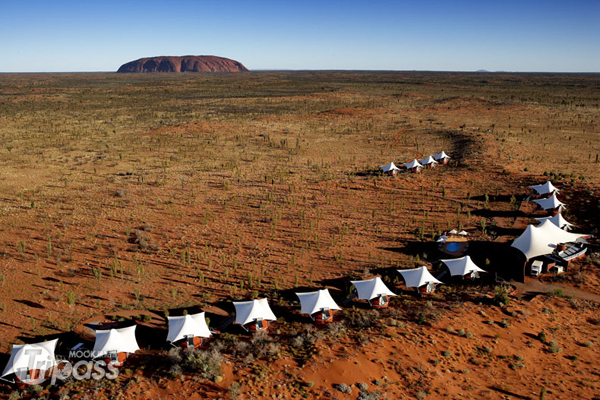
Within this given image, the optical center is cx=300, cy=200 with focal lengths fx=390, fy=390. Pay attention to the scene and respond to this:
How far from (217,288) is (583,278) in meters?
19.4

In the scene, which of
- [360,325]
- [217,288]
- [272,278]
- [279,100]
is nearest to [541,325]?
[360,325]

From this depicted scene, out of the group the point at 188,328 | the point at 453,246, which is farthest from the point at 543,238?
the point at 188,328

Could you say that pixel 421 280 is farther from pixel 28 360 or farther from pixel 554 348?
pixel 28 360

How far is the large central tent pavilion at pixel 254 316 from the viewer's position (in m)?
16.7

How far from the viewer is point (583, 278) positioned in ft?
68.3

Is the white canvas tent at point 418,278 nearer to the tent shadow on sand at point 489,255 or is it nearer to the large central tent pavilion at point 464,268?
the large central tent pavilion at point 464,268

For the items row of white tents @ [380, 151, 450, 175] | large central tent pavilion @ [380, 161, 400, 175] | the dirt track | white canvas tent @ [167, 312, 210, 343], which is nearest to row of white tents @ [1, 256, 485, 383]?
white canvas tent @ [167, 312, 210, 343]

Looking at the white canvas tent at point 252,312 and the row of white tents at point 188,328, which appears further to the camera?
the white canvas tent at point 252,312

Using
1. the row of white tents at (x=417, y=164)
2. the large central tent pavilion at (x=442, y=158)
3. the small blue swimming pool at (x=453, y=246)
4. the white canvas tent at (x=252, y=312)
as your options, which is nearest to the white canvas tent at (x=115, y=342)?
the white canvas tent at (x=252, y=312)

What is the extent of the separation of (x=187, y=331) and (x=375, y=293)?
8.57m

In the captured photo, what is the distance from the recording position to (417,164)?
134 ft

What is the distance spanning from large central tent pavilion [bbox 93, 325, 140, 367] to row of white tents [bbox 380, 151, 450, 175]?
29853 millimetres

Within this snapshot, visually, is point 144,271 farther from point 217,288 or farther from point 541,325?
point 541,325

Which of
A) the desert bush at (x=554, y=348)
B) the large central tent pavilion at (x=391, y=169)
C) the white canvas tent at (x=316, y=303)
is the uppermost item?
the large central tent pavilion at (x=391, y=169)
